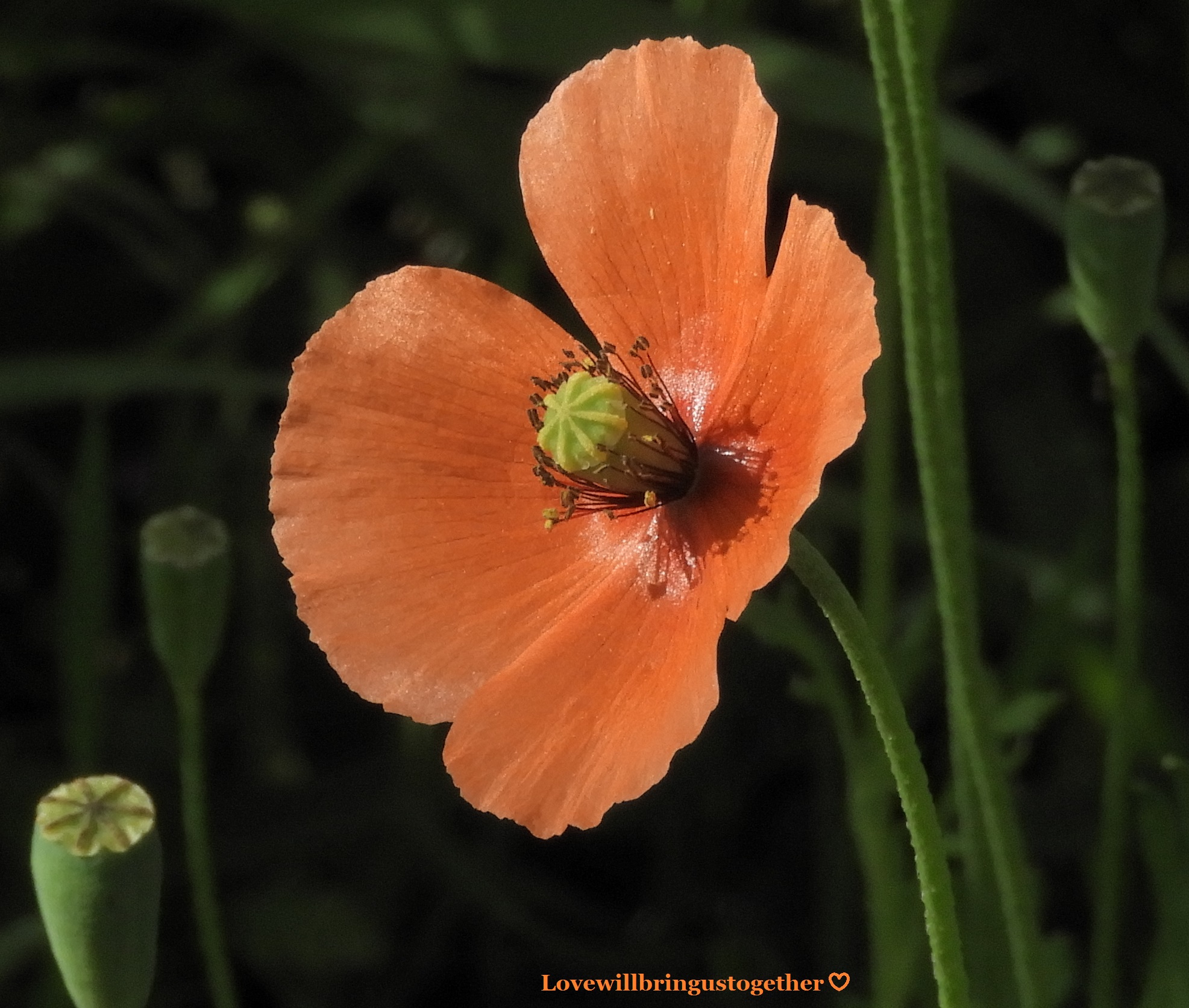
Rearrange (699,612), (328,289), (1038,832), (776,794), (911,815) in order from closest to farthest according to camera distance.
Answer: (911,815) < (699,612) < (1038,832) < (776,794) < (328,289)

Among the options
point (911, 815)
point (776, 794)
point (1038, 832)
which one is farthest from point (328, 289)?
point (911, 815)

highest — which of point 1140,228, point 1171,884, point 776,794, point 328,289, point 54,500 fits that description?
point 328,289

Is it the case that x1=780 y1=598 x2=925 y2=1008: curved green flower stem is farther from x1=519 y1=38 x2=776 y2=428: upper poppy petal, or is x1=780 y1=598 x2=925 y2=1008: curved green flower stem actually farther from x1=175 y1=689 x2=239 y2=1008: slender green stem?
x1=175 y1=689 x2=239 y2=1008: slender green stem

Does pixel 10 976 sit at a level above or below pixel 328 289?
below

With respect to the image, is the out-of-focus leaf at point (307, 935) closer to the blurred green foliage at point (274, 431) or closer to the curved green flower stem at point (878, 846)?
the blurred green foliage at point (274, 431)

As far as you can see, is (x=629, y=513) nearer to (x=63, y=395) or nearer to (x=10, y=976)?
(x=63, y=395)

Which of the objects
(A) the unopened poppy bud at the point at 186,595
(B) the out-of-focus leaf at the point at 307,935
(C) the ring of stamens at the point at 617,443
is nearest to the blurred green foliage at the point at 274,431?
(B) the out-of-focus leaf at the point at 307,935

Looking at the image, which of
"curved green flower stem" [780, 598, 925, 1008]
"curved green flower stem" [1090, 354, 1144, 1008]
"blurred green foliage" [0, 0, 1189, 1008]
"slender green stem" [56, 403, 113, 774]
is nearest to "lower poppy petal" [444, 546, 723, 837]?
"curved green flower stem" [780, 598, 925, 1008]
